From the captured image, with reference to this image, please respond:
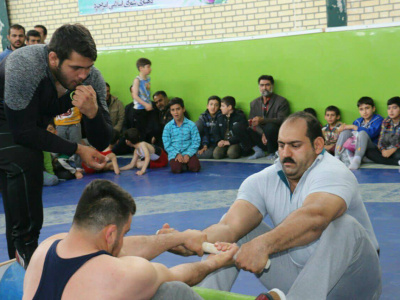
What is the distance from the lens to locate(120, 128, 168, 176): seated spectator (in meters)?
9.31

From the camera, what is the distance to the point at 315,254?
2.96 m

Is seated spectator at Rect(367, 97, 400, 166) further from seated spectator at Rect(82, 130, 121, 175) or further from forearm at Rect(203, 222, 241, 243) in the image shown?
forearm at Rect(203, 222, 241, 243)

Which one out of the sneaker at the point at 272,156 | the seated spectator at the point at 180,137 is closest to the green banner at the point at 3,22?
the seated spectator at the point at 180,137

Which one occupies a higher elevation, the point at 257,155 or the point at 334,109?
the point at 334,109

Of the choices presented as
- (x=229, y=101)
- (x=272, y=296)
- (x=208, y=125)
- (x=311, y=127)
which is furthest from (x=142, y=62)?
(x=272, y=296)

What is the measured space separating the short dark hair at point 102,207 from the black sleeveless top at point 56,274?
142 millimetres

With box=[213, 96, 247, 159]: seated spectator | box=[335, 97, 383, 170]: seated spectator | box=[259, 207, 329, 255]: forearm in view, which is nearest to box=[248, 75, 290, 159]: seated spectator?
box=[213, 96, 247, 159]: seated spectator

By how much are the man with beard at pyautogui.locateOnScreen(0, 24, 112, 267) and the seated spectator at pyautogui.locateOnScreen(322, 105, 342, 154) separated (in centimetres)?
563

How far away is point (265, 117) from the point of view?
981 cm

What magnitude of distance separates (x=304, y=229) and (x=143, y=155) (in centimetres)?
655

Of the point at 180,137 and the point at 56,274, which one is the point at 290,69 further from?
the point at 56,274

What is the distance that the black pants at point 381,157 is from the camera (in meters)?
8.38

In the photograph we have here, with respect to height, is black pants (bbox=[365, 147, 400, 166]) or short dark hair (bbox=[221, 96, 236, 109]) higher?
short dark hair (bbox=[221, 96, 236, 109])

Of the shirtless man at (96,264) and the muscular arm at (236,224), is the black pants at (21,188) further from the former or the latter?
the shirtless man at (96,264)
